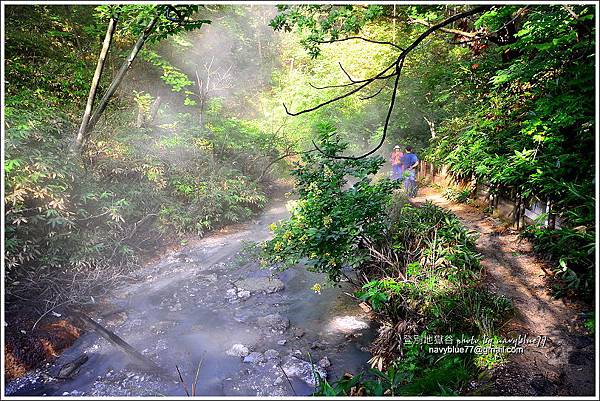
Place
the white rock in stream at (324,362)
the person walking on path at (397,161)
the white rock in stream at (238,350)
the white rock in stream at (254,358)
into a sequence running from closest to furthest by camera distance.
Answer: the white rock in stream at (324,362), the white rock in stream at (254,358), the white rock in stream at (238,350), the person walking on path at (397,161)

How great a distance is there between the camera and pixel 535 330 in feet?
10.8

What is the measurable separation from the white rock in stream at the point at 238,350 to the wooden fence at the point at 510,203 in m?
3.61

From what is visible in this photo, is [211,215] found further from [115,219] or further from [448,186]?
[448,186]

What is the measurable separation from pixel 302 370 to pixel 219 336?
4.43 feet

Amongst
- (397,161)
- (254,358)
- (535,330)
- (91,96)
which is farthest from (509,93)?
(91,96)

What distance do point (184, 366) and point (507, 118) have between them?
5.64 metres

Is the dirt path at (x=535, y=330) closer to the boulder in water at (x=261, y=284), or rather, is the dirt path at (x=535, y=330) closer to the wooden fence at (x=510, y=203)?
the wooden fence at (x=510, y=203)

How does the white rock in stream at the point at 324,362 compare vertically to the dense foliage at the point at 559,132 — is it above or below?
below

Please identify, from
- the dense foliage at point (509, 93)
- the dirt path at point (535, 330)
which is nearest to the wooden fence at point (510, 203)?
the dense foliage at point (509, 93)

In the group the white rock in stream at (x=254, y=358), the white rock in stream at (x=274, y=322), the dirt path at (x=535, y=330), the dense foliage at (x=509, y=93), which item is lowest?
the white rock in stream at (x=274, y=322)

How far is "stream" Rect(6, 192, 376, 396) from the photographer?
12.4 ft

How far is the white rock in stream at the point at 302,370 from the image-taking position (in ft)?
12.3

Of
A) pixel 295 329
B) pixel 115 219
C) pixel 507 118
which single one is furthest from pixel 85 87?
pixel 507 118

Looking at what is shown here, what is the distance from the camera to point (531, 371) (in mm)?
2869
